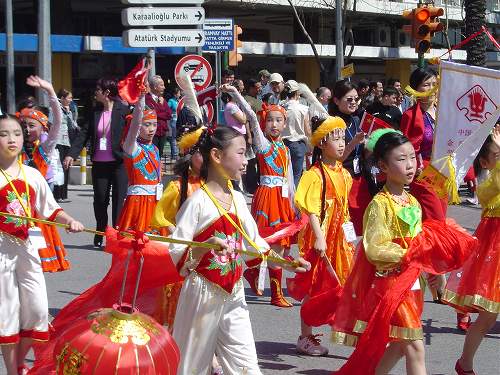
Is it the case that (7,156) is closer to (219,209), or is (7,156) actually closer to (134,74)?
(219,209)

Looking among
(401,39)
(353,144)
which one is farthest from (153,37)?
(401,39)

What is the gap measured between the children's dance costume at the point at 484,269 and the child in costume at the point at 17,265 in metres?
2.69

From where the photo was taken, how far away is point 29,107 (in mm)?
8523

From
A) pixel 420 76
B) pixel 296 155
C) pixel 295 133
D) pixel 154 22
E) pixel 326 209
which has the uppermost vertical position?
pixel 154 22

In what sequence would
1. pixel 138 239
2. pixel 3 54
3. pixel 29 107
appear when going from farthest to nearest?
pixel 3 54 < pixel 29 107 < pixel 138 239

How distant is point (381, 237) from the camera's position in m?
5.46

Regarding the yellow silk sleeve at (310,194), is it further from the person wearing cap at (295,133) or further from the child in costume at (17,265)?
the person wearing cap at (295,133)

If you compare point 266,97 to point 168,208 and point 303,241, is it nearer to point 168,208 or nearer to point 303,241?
point 303,241

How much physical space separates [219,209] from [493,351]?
9.54 feet

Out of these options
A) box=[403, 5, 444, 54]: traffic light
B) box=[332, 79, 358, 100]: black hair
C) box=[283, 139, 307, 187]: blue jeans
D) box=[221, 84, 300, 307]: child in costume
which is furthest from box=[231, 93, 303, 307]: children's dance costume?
box=[403, 5, 444, 54]: traffic light

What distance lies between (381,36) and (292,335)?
1401 inches

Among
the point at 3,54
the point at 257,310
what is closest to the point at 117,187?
the point at 257,310

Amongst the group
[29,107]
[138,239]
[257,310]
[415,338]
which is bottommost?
[257,310]

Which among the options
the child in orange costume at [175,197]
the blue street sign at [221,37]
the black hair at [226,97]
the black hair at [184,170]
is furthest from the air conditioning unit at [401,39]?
the black hair at [184,170]
